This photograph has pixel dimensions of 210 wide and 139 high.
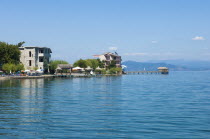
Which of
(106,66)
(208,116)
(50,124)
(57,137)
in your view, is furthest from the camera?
(106,66)

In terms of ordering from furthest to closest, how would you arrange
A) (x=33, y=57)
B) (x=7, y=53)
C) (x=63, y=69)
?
1. (x=63, y=69)
2. (x=33, y=57)
3. (x=7, y=53)

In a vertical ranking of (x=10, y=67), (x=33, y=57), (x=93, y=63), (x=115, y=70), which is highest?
(x=33, y=57)


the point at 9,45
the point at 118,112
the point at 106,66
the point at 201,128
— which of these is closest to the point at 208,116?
the point at 201,128

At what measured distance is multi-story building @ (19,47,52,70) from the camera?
423 ft

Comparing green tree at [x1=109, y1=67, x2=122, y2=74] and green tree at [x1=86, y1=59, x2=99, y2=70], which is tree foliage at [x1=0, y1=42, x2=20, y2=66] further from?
green tree at [x1=109, y1=67, x2=122, y2=74]

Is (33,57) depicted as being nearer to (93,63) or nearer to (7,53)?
(7,53)

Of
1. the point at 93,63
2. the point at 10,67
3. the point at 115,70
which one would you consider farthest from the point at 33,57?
the point at 115,70

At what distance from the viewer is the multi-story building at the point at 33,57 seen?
423 feet

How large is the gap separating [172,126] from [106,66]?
152219mm

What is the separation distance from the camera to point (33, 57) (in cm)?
12888

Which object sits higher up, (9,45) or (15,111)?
(9,45)

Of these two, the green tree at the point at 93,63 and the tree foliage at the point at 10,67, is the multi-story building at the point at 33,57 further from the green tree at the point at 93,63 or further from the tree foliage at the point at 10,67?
Result: the green tree at the point at 93,63

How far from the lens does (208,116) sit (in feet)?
92.6

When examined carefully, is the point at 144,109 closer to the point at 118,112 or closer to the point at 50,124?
the point at 118,112
